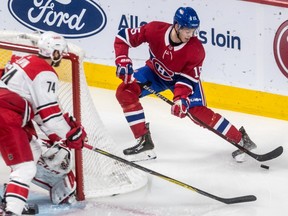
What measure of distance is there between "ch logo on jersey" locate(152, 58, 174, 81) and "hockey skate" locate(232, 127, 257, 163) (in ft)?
1.93

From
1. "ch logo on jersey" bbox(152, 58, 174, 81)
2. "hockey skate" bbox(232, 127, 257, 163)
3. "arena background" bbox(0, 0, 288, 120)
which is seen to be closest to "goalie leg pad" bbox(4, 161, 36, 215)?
"ch logo on jersey" bbox(152, 58, 174, 81)

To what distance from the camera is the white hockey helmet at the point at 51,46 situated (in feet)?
17.0

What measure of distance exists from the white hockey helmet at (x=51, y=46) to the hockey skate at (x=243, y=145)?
1.52 metres

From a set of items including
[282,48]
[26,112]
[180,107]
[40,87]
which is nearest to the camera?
[40,87]

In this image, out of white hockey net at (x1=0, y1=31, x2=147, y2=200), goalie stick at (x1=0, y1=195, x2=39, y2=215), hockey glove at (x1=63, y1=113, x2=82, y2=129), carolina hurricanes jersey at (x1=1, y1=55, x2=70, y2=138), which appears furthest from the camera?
white hockey net at (x1=0, y1=31, x2=147, y2=200)

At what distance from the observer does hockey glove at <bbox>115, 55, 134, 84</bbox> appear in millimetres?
5961

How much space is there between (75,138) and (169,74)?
44.8 inches

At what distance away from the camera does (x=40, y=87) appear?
200 inches

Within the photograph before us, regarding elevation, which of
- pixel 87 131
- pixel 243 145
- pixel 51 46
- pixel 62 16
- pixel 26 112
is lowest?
Answer: pixel 243 145

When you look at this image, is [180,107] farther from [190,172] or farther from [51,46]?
[51,46]

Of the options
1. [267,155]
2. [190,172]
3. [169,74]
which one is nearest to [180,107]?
[169,74]

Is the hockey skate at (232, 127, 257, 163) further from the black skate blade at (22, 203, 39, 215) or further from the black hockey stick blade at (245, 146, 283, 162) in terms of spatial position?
the black skate blade at (22, 203, 39, 215)

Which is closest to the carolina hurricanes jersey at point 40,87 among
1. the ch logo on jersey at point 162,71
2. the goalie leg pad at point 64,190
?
the goalie leg pad at point 64,190

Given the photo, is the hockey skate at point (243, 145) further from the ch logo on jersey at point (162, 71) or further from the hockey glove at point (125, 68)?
the hockey glove at point (125, 68)
